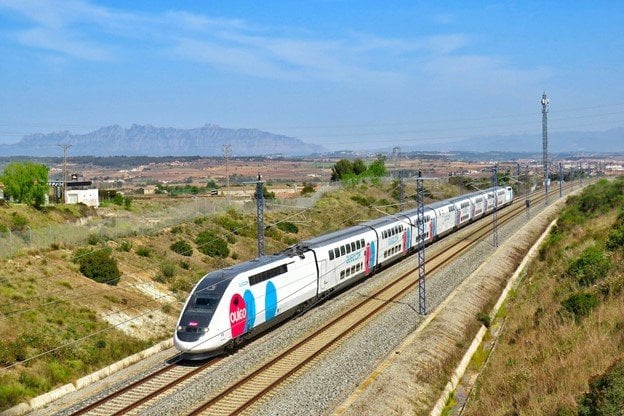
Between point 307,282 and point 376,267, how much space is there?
1217 centimetres

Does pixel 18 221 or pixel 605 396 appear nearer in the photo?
pixel 605 396

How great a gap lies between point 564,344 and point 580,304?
4728 mm

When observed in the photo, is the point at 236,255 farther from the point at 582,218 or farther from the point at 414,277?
the point at 582,218

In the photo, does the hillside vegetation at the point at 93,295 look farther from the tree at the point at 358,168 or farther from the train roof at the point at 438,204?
the tree at the point at 358,168

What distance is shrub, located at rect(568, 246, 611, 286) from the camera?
3764 cm

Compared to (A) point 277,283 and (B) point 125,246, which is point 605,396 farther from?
(B) point 125,246

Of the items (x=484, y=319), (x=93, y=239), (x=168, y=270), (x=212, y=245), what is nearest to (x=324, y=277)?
(x=484, y=319)

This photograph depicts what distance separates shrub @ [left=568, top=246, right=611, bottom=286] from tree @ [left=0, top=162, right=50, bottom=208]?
61.0 m

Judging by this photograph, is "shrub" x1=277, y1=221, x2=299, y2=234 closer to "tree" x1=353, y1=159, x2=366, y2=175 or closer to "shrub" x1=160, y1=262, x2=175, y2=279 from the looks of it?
"shrub" x1=160, y1=262, x2=175, y2=279

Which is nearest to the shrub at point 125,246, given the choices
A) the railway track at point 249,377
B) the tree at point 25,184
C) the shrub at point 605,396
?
the railway track at point 249,377

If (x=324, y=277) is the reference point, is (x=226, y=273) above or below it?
above

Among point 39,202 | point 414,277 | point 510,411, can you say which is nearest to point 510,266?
point 414,277

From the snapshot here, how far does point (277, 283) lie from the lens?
104 ft

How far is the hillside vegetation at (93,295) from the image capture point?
91.0ft
